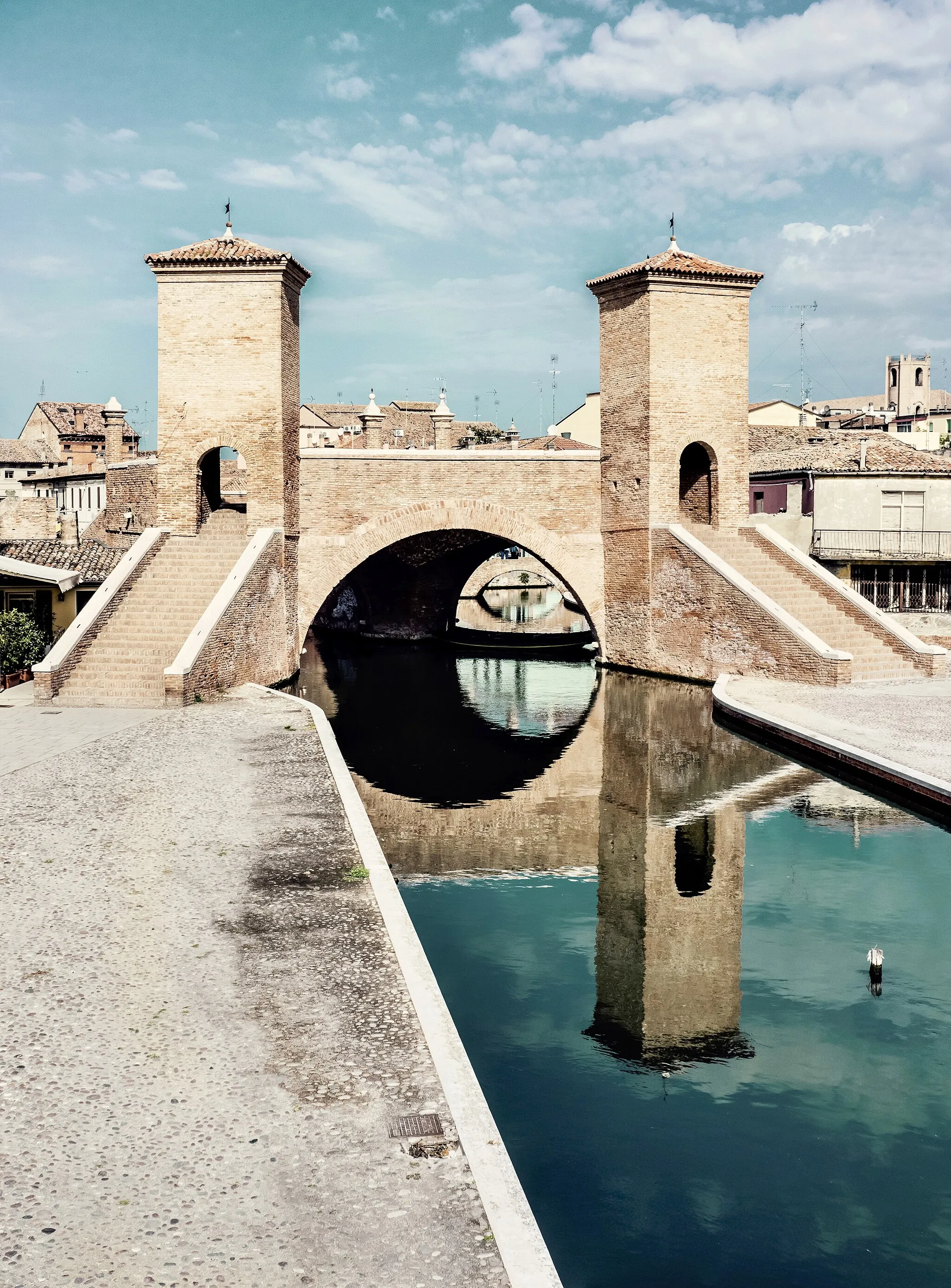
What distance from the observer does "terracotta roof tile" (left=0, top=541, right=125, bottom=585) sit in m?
23.6

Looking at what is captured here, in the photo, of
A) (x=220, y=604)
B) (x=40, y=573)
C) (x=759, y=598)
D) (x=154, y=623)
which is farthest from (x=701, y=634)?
(x=40, y=573)

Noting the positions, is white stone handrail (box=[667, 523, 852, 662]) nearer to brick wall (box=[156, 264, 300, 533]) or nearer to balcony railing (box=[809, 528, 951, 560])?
balcony railing (box=[809, 528, 951, 560])

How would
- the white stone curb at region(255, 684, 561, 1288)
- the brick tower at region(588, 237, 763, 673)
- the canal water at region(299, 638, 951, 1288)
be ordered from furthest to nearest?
the brick tower at region(588, 237, 763, 673) → the canal water at region(299, 638, 951, 1288) → the white stone curb at region(255, 684, 561, 1288)

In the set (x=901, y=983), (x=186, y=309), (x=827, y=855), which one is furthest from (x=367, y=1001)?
(x=186, y=309)

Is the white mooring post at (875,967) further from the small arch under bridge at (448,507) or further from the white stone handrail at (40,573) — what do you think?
the small arch under bridge at (448,507)

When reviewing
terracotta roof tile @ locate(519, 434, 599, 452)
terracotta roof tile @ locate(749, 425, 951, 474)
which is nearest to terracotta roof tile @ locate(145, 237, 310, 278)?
terracotta roof tile @ locate(749, 425, 951, 474)

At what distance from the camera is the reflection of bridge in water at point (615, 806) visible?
887 cm

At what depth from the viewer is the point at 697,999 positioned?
866 cm

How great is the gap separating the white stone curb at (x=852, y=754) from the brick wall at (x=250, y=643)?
345 inches

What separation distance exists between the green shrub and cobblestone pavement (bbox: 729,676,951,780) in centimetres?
1293

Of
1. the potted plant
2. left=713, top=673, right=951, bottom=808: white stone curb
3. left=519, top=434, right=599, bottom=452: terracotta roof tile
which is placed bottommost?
left=713, top=673, right=951, bottom=808: white stone curb

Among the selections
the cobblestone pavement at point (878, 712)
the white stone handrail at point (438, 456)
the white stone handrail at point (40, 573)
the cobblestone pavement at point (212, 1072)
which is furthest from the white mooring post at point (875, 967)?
the white stone handrail at point (438, 456)

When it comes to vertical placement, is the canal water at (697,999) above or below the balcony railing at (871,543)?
below

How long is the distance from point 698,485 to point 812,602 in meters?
5.20
